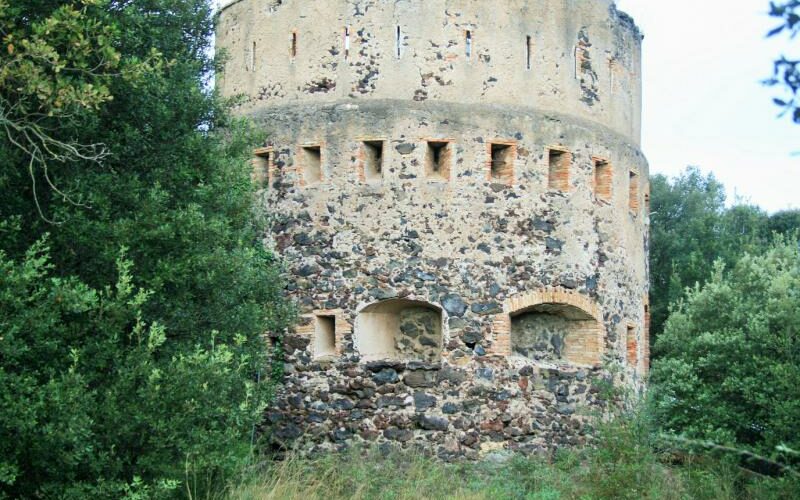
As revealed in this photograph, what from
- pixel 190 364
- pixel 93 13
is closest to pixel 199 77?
pixel 93 13

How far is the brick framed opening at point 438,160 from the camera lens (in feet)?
47.6

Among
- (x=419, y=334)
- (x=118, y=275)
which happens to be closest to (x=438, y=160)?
(x=419, y=334)

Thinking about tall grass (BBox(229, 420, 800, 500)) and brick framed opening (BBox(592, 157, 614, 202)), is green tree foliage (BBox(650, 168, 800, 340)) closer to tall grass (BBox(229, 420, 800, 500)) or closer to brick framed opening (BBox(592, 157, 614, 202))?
brick framed opening (BBox(592, 157, 614, 202))

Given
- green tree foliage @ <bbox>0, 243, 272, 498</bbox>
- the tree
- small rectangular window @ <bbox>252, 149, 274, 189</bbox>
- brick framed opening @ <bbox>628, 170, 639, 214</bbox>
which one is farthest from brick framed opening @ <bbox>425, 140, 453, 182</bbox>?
the tree

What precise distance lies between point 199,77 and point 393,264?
366 cm

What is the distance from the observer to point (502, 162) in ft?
48.5

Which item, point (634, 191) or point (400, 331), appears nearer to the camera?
point (400, 331)

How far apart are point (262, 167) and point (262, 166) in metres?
0.02

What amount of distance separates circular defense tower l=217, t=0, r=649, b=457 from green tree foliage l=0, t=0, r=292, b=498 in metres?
2.84

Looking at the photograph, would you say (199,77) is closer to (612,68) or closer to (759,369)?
(612,68)

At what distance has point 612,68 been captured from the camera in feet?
52.5

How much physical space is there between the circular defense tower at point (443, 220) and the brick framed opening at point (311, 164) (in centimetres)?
4

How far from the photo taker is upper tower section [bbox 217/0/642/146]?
14.8 metres

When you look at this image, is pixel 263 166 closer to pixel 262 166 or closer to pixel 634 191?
pixel 262 166
